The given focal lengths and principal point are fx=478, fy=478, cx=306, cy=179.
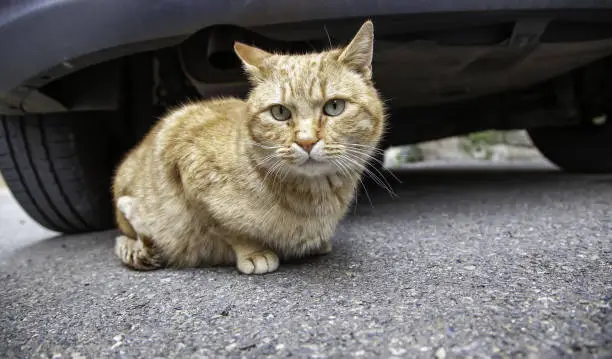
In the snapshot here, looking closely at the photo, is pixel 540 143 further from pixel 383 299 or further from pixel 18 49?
pixel 18 49

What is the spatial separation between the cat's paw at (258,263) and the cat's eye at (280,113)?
1.46 feet

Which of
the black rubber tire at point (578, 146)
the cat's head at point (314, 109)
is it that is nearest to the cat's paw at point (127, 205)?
the cat's head at point (314, 109)

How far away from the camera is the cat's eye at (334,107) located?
56.1 inches

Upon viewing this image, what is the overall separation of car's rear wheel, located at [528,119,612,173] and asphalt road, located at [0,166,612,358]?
1311mm

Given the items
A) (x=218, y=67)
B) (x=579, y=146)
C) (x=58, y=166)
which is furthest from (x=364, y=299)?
(x=579, y=146)

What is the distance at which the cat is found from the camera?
1402mm

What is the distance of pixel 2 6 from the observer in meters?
1.63

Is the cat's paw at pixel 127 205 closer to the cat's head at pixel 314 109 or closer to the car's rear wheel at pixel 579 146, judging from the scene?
the cat's head at pixel 314 109

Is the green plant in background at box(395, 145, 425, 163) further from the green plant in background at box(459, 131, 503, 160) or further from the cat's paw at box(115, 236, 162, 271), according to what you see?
the cat's paw at box(115, 236, 162, 271)

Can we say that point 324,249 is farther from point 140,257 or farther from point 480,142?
point 480,142

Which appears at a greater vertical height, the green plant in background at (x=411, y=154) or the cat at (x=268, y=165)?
the cat at (x=268, y=165)

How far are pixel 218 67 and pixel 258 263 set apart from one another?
38.2 inches

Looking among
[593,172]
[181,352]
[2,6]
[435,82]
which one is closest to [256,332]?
[181,352]

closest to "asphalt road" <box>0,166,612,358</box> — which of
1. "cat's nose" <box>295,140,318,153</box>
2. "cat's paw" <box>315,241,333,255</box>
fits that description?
"cat's paw" <box>315,241,333,255</box>
